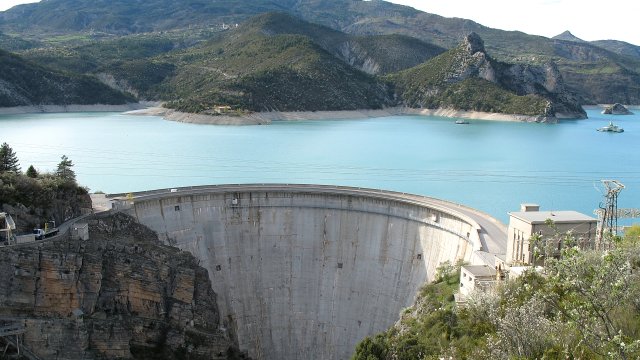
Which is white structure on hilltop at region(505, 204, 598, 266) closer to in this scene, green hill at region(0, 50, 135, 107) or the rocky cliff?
green hill at region(0, 50, 135, 107)

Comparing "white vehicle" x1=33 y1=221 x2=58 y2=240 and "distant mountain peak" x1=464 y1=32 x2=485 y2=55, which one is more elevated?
"distant mountain peak" x1=464 y1=32 x2=485 y2=55

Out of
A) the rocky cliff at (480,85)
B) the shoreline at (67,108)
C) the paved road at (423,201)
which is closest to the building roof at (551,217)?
the paved road at (423,201)

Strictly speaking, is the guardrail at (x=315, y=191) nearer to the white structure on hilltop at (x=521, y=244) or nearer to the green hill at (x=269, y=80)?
the white structure on hilltop at (x=521, y=244)

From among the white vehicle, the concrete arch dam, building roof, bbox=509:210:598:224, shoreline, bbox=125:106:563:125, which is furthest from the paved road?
shoreline, bbox=125:106:563:125

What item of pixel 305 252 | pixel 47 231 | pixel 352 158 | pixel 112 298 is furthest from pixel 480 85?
pixel 47 231

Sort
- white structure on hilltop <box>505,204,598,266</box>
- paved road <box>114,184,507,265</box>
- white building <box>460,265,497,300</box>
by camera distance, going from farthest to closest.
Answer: paved road <box>114,184,507,265</box>
white structure on hilltop <box>505,204,598,266</box>
white building <box>460,265,497,300</box>
